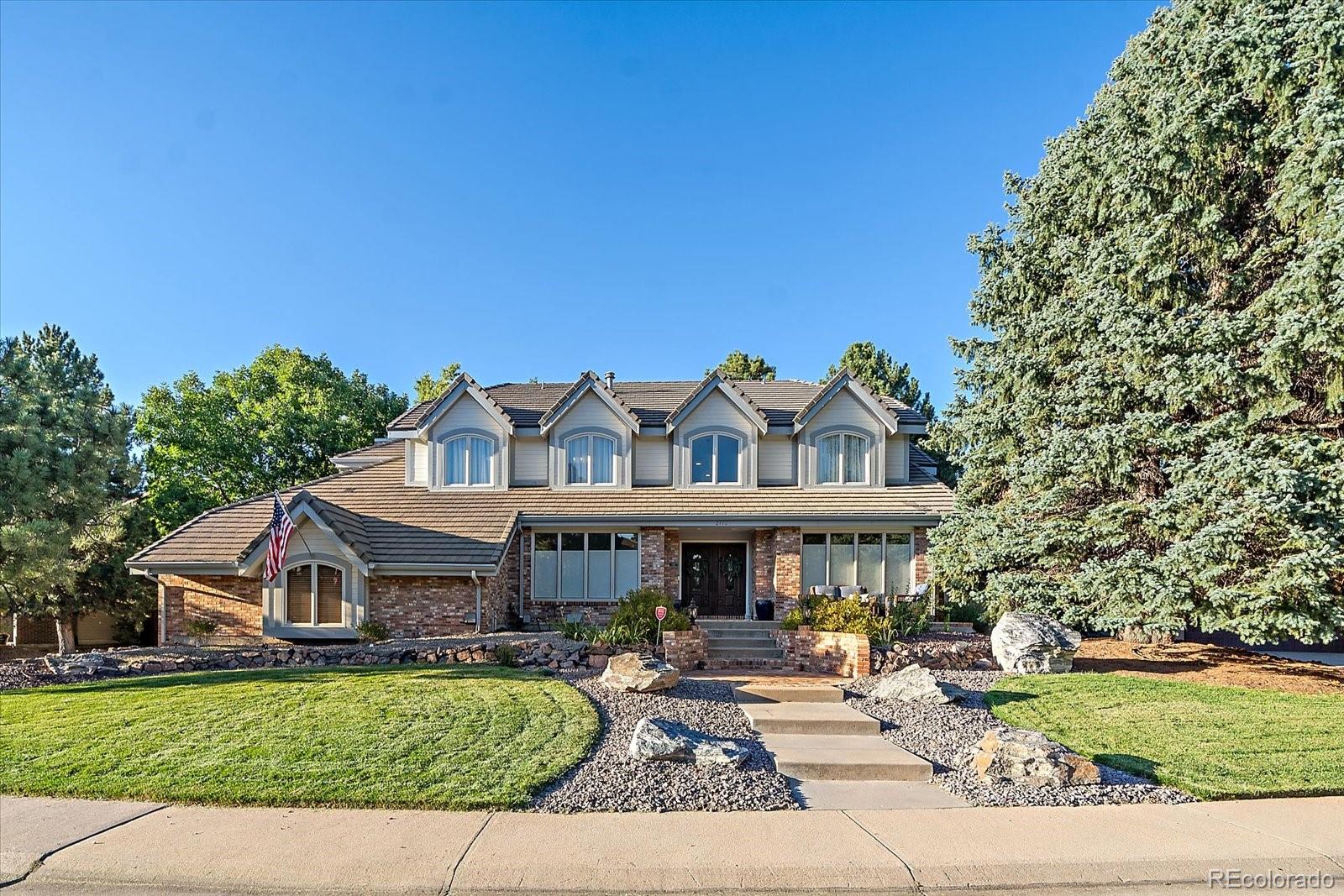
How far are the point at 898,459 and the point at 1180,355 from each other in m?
7.56

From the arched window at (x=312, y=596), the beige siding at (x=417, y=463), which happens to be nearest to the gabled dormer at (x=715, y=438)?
the beige siding at (x=417, y=463)

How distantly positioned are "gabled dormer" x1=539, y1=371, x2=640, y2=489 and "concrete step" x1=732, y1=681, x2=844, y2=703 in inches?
345

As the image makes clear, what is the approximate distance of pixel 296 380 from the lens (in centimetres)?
3244

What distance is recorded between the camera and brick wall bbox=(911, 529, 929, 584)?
17297 mm

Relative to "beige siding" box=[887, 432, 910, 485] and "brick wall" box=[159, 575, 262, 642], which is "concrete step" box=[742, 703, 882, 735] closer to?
"beige siding" box=[887, 432, 910, 485]

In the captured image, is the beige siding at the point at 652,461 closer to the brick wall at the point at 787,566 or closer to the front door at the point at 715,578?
the front door at the point at 715,578

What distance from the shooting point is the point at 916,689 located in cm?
1046

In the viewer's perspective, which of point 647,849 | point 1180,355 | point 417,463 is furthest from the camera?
point 417,463

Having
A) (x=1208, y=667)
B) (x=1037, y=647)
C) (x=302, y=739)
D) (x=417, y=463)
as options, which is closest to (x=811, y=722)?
(x=1037, y=647)

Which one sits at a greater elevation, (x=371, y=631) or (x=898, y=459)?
(x=898, y=459)

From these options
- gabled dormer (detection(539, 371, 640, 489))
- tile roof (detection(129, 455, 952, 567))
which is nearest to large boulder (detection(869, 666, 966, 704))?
tile roof (detection(129, 455, 952, 567))

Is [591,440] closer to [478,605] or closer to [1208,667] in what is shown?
[478,605]

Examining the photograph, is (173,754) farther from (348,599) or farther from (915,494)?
(915,494)

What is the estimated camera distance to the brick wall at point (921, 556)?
17297 mm
